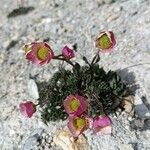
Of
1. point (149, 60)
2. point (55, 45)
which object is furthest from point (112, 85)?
point (55, 45)

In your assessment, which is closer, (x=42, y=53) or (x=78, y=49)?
(x=42, y=53)

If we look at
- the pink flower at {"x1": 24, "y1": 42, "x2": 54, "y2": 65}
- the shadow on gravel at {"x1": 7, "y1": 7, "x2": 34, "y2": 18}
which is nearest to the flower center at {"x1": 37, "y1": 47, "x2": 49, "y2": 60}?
the pink flower at {"x1": 24, "y1": 42, "x2": 54, "y2": 65}

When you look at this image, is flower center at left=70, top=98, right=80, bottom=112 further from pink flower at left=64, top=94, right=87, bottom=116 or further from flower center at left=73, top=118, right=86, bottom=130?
flower center at left=73, top=118, right=86, bottom=130

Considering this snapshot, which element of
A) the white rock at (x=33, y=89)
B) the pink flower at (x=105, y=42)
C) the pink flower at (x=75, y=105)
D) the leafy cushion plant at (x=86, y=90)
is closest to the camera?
the pink flower at (x=75, y=105)

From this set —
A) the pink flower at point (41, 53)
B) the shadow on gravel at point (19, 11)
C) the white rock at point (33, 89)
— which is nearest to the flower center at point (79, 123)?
the pink flower at point (41, 53)

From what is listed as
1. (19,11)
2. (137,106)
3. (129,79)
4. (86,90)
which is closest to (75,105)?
(86,90)

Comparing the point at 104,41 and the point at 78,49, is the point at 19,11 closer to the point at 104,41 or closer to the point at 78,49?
the point at 78,49

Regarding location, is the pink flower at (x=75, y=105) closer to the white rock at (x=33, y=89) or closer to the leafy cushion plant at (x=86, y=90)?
the leafy cushion plant at (x=86, y=90)
